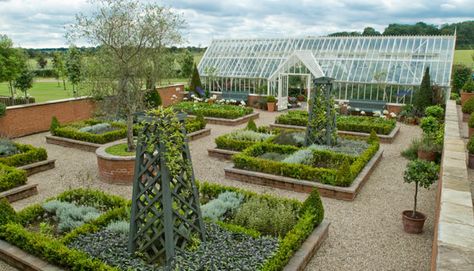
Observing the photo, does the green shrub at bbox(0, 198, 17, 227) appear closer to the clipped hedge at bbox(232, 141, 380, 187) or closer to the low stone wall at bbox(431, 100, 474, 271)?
the clipped hedge at bbox(232, 141, 380, 187)

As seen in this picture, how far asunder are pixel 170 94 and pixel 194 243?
18.8 meters

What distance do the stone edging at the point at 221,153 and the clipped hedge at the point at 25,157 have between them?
5.26 meters

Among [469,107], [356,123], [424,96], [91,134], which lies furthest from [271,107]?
[91,134]

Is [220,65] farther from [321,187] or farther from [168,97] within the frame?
[321,187]

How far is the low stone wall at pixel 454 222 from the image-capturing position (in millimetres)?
3615

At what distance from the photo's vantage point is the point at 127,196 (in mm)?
9188

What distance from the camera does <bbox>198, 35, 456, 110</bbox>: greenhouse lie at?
1972 cm

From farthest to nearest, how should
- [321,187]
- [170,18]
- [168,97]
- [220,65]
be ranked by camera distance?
[220,65] → [168,97] → [170,18] → [321,187]

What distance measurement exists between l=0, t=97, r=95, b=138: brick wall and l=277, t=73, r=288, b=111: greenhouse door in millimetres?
10731

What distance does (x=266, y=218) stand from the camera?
6805 mm

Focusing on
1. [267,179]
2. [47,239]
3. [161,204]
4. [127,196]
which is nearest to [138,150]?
[161,204]

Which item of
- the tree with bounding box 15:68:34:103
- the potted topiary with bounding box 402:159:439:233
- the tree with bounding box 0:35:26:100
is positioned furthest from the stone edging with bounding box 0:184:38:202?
the tree with bounding box 15:68:34:103

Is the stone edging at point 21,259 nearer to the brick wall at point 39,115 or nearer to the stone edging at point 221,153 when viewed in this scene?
the stone edging at point 221,153

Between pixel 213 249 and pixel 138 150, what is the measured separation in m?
1.93
